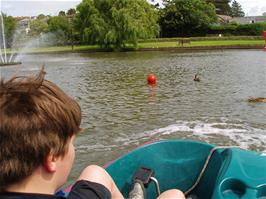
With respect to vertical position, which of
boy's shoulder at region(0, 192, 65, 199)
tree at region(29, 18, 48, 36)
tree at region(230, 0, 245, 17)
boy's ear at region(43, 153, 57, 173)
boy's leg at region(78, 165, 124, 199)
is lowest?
boy's leg at region(78, 165, 124, 199)

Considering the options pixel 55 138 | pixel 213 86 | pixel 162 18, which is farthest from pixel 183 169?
pixel 162 18

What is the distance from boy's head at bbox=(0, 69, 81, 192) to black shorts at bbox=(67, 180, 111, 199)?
28 centimetres

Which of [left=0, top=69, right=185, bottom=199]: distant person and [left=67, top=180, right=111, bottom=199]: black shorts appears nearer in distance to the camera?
[left=0, top=69, right=185, bottom=199]: distant person

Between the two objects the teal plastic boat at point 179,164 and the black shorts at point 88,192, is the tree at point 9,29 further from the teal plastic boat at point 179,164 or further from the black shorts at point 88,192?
the black shorts at point 88,192

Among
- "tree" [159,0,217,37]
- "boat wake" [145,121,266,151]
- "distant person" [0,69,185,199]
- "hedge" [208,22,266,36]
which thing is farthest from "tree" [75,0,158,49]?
"distant person" [0,69,185,199]

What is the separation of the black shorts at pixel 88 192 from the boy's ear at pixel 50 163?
0.77 feet

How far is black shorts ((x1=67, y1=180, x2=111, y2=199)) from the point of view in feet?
5.83

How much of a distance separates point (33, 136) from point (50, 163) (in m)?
0.14

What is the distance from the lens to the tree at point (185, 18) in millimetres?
56000

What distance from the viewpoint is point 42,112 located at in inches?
58.2

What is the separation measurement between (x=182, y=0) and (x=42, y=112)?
60336 mm

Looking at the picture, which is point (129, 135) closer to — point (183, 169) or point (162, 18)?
point (183, 169)

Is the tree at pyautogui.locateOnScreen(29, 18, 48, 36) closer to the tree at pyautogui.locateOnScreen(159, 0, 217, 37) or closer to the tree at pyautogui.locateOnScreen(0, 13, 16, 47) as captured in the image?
the tree at pyautogui.locateOnScreen(0, 13, 16, 47)

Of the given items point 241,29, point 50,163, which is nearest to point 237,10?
point 241,29
